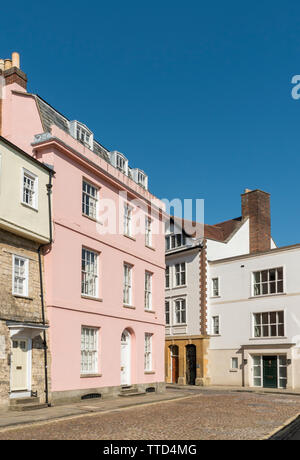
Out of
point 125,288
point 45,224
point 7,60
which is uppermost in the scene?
point 7,60

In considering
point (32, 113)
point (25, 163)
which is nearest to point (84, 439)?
point (25, 163)

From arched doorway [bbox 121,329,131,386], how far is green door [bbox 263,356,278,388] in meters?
14.3

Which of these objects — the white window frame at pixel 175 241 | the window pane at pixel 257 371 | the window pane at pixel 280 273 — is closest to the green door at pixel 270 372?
the window pane at pixel 257 371

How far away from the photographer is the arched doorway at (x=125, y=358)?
2747 cm

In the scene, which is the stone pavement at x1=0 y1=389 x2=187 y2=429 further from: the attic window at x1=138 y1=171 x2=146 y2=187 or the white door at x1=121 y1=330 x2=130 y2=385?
the attic window at x1=138 y1=171 x2=146 y2=187

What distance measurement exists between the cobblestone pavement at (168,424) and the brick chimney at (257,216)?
25.8 m

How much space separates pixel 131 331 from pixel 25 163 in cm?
1106

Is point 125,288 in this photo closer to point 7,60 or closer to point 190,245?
point 7,60

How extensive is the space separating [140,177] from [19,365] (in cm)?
1542

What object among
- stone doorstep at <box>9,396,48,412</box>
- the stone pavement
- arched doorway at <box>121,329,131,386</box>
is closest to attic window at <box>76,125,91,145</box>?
arched doorway at <box>121,329,131,386</box>

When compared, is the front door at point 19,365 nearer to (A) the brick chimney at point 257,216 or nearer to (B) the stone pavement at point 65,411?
(B) the stone pavement at point 65,411

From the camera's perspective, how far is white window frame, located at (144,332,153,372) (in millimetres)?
29719

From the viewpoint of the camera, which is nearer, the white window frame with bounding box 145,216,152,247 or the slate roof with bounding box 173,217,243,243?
the white window frame with bounding box 145,216,152,247
